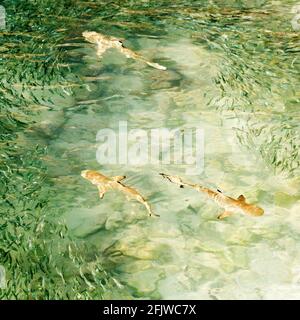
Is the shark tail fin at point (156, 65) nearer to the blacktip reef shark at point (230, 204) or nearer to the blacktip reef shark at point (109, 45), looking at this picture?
the blacktip reef shark at point (109, 45)

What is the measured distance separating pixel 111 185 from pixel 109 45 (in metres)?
0.61

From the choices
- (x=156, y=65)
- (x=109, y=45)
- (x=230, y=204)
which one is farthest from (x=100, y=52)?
(x=230, y=204)

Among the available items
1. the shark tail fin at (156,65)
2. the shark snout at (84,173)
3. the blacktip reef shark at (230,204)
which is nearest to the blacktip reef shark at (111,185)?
the shark snout at (84,173)

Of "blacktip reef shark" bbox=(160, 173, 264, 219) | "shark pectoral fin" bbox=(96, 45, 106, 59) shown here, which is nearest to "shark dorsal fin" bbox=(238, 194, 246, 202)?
"blacktip reef shark" bbox=(160, 173, 264, 219)

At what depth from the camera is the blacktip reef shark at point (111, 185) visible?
1.89 m

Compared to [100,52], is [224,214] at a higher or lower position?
lower

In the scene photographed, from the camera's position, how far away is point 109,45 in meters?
2.20

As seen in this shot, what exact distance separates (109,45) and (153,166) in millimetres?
551

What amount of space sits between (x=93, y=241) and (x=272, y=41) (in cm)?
110

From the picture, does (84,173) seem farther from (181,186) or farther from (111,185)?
(181,186)

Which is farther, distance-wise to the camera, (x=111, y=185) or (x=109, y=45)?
(x=109, y=45)

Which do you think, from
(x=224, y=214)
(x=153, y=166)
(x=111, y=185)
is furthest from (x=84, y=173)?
(x=224, y=214)

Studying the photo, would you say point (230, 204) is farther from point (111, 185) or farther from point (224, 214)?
point (111, 185)

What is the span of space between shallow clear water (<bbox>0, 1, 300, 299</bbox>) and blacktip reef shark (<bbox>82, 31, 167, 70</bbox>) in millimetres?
A: 29
